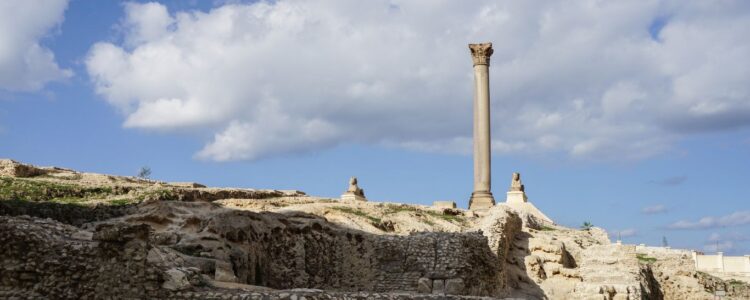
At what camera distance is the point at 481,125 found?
126 feet

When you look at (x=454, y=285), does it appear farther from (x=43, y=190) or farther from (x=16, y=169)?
(x=16, y=169)

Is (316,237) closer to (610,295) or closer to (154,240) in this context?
(154,240)

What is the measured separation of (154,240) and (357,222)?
40.5 feet

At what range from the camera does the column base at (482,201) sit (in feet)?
122

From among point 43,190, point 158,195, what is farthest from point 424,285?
point 43,190

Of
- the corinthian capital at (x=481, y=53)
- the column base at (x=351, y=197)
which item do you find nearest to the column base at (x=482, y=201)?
the column base at (x=351, y=197)

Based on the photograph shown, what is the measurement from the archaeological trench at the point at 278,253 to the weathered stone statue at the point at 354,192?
274 centimetres

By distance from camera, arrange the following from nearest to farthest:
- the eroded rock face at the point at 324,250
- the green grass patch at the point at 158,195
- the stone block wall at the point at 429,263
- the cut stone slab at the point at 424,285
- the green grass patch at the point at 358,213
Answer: the eroded rock face at the point at 324,250 < the cut stone slab at the point at 424,285 < the stone block wall at the point at 429,263 < the green grass patch at the point at 158,195 < the green grass patch at the point at 358,213

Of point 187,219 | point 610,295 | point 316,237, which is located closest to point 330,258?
point 316,237

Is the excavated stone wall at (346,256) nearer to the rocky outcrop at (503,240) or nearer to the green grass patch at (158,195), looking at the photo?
the rocky outcrop at (503,240)

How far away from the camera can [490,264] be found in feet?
67.1

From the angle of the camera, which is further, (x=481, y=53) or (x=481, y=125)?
(x=481, y=53)

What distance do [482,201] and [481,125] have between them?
3.53m

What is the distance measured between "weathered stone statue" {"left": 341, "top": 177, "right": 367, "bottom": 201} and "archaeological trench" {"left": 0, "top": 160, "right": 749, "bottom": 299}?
2.74m
